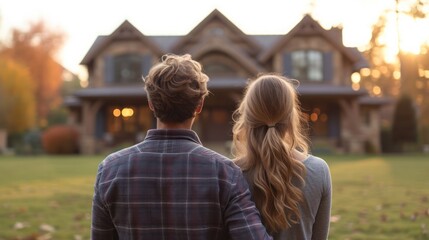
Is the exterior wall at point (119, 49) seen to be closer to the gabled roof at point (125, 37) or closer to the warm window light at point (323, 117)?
the gabled roof at point (125, 37)

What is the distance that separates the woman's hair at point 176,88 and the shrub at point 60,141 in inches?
1096

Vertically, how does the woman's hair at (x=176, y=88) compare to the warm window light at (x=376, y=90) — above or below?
above

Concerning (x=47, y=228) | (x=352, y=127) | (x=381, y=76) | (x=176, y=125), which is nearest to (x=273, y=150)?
(x=176, y=125)

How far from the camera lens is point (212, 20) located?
30.7 m

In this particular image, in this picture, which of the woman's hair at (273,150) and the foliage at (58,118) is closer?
the woman's hair at (273,150)

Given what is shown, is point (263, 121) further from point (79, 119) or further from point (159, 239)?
point (79, 119)

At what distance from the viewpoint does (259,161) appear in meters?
2.64

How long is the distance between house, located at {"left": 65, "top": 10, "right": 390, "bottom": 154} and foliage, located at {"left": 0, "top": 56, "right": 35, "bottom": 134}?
694cm

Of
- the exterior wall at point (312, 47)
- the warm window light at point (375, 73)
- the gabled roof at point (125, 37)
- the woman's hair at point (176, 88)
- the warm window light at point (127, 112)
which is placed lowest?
the warm window light at point (127, 112)

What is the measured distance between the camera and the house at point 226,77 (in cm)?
2906

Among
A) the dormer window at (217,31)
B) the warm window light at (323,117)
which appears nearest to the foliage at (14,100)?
the dormer window at (217,31)

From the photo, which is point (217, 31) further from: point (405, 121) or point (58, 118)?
point (58, 118)

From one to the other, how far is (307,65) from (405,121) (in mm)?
5444

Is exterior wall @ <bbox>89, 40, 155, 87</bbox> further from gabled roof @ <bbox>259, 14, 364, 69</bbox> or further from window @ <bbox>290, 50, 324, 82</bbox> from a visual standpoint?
window @ <bbox>290, 50, 324, 82</bbox>
